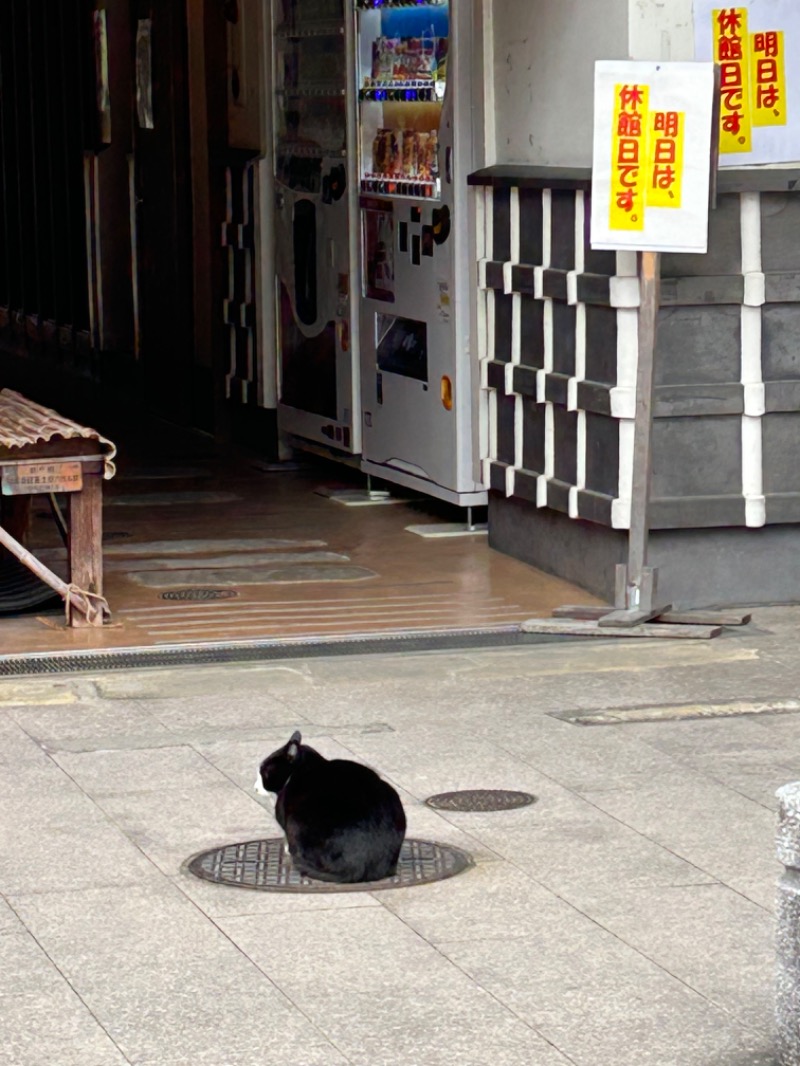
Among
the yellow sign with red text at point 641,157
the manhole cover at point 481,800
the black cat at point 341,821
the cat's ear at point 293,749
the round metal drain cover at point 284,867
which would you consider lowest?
the manhole cover at point 481,800

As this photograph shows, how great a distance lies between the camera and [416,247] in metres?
Answer: 11.6

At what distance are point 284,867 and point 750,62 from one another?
4.62 meters

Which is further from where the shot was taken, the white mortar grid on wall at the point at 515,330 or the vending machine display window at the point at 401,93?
Answer: the vending machine display window at the point at 401,93

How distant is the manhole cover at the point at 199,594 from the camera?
9859mm

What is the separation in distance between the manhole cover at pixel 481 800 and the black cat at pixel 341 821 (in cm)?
75

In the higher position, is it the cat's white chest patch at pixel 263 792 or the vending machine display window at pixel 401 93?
the vending machine display window at pixel 401 93

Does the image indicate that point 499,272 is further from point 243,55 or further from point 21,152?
point 21,152

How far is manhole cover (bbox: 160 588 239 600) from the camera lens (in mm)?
9859

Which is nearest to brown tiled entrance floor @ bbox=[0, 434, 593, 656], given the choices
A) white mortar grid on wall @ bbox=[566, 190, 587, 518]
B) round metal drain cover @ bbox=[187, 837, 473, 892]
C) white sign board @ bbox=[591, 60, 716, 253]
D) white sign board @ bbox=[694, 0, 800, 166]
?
white mortar grid on wall @ bbox=[566, 190, 587, 518]

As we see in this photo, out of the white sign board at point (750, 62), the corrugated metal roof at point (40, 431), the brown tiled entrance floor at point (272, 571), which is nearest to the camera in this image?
the corrugated metal roof at point (40, 431)

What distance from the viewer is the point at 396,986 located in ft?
16.4

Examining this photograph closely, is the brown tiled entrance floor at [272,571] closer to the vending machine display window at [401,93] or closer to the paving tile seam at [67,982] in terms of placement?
the vending machine display window at [401,93]

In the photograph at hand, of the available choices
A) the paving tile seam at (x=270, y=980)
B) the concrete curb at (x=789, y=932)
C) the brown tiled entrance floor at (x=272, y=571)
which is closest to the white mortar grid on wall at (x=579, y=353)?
the brown tiled entrance floor at (x=272, y=571)

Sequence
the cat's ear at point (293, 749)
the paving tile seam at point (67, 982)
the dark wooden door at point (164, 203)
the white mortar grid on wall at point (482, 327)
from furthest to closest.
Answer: the dark wooden door at point (164, 203), the white mortar grid on wall at point (482, 327), the cat's ear at point (293, 749), the paving tile seam at point (67, 982)
